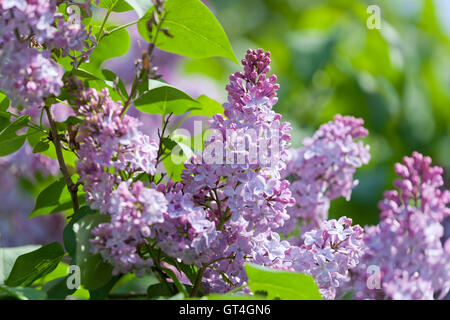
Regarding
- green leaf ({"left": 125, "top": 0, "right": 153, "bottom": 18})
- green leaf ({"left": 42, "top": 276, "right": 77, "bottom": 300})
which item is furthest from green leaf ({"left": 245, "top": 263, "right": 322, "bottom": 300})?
green leaf ({"left": 125, "top": 0, "right": 153, "bottom": 18})

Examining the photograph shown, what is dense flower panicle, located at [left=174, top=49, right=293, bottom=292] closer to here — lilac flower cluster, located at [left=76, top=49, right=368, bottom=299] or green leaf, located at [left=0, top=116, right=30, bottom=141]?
lilac flower cluster, located at [left=76, top=49, right=368, bottom=299]

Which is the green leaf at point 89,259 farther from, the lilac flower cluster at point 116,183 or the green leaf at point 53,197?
the green leaf at point 53,197

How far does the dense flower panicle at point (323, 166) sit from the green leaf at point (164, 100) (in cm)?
21

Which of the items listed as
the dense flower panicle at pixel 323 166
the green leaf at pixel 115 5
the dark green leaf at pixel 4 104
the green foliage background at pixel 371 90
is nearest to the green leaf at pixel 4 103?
the dark green leaf at pixel 4 104

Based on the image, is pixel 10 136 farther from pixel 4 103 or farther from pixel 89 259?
pixel 89 259

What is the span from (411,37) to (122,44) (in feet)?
6.89

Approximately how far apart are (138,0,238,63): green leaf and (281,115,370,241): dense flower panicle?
0.24m

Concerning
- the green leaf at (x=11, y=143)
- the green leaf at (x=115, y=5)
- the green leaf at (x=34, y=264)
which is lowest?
the green leaf at (x=34, y=264)

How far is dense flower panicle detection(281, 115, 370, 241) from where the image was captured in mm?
1140

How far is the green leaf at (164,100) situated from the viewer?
98 cm

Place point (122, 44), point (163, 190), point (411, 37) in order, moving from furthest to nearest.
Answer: point (411, 37) → point (122, 44) → point (163, 190)
